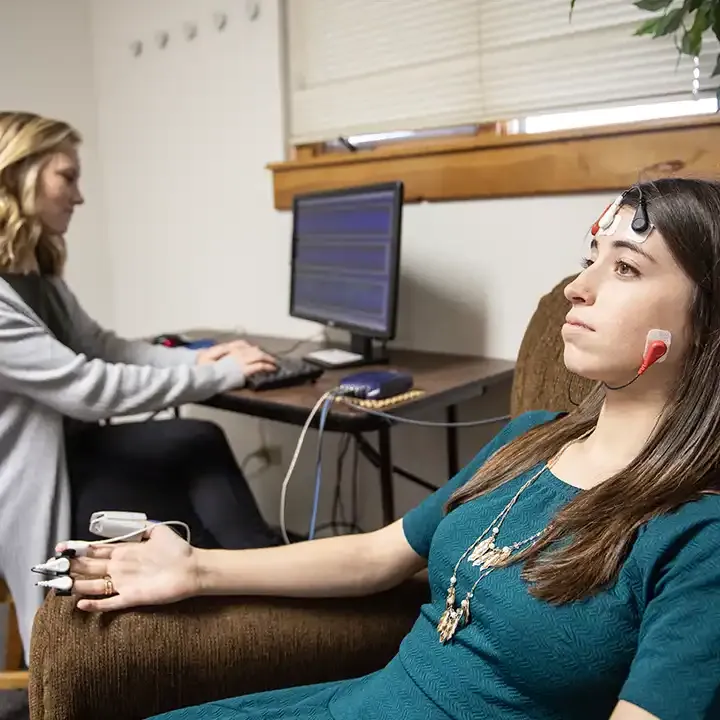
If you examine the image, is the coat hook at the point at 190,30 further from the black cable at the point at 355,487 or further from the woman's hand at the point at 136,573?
the woman's hand at the point at 136,573

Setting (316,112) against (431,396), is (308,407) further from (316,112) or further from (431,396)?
(316,112)

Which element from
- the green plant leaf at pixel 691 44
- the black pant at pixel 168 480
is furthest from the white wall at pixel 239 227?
the black pant at pixel 168 480

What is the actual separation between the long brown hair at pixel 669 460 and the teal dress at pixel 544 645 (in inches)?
0.6

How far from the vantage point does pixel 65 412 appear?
159 centimetres

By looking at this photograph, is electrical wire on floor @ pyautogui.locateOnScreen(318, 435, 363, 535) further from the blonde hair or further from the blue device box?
the blonde hair

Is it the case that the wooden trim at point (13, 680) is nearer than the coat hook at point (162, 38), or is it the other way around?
the wooden trim at point (13, 680)

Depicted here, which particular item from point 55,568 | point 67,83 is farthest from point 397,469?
point 67,83

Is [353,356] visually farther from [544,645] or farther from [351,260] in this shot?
[544,645]

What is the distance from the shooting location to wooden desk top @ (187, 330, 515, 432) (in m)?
1.46

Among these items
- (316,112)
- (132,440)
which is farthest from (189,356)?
(316,112)

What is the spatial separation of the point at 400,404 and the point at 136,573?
23.2 inches

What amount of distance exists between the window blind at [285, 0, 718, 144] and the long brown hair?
0.87 m

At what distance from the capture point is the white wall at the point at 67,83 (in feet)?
9.10

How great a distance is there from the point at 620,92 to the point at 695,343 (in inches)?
40.0
